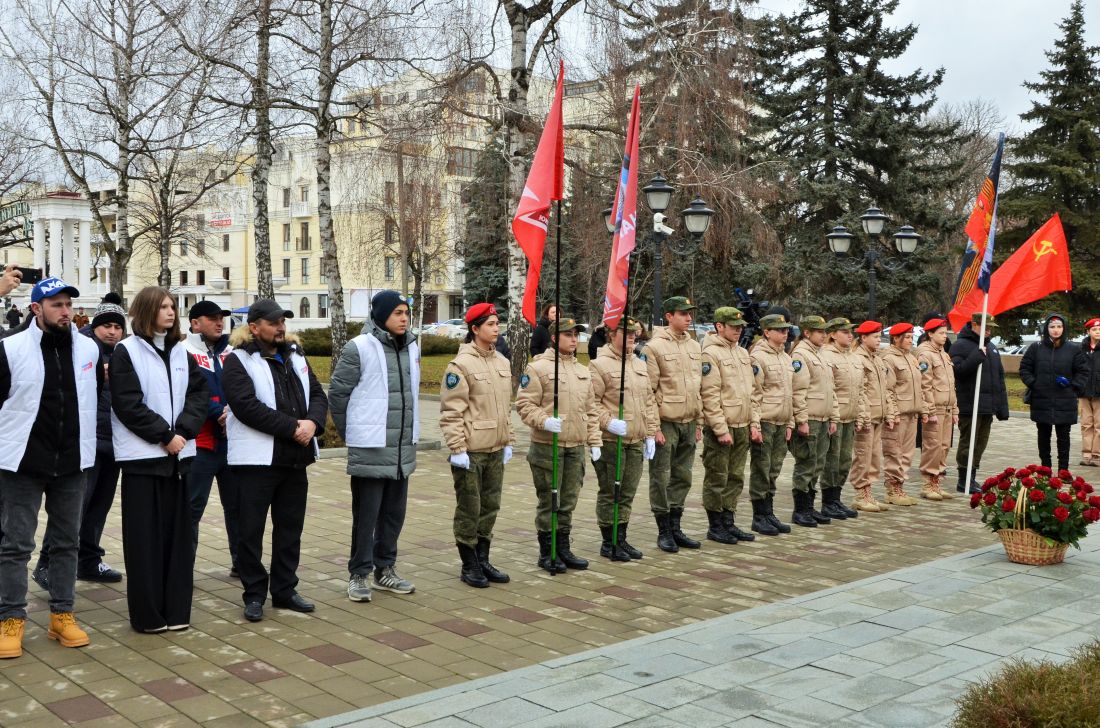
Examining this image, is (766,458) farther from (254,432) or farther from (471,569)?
(254,432)

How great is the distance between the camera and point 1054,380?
13883mm

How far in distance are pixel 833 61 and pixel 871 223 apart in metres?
16.2

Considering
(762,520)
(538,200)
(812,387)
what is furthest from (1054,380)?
(538,200)

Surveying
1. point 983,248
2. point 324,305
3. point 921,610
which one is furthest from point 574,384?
point 324,305

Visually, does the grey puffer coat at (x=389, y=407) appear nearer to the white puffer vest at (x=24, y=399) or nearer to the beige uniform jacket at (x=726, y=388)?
the white puffer vest at (x=24, y=399)

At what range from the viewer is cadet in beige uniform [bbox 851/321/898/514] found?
37.7 feet

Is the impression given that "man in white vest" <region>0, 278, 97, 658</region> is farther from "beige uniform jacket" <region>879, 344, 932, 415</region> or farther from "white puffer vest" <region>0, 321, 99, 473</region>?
"beige uniform jacket" <region>879, 344, 932, 415</region>

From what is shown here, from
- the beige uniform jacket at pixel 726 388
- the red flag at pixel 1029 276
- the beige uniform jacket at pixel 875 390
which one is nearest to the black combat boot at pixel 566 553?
the beige uniform jacket at pixel 726 388

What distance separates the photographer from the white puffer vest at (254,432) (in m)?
6.78

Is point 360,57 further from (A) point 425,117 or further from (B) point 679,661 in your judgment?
(B) point 679,661

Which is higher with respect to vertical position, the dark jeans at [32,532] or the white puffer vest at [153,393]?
the white puffer vest at [153,393]

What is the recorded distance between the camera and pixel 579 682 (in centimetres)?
526

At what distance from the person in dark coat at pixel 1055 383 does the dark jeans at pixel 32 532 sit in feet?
39.0

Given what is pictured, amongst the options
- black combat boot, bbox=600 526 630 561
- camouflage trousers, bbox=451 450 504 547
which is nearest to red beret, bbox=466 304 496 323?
camouflage trousers, bbox=451 450 504 547
